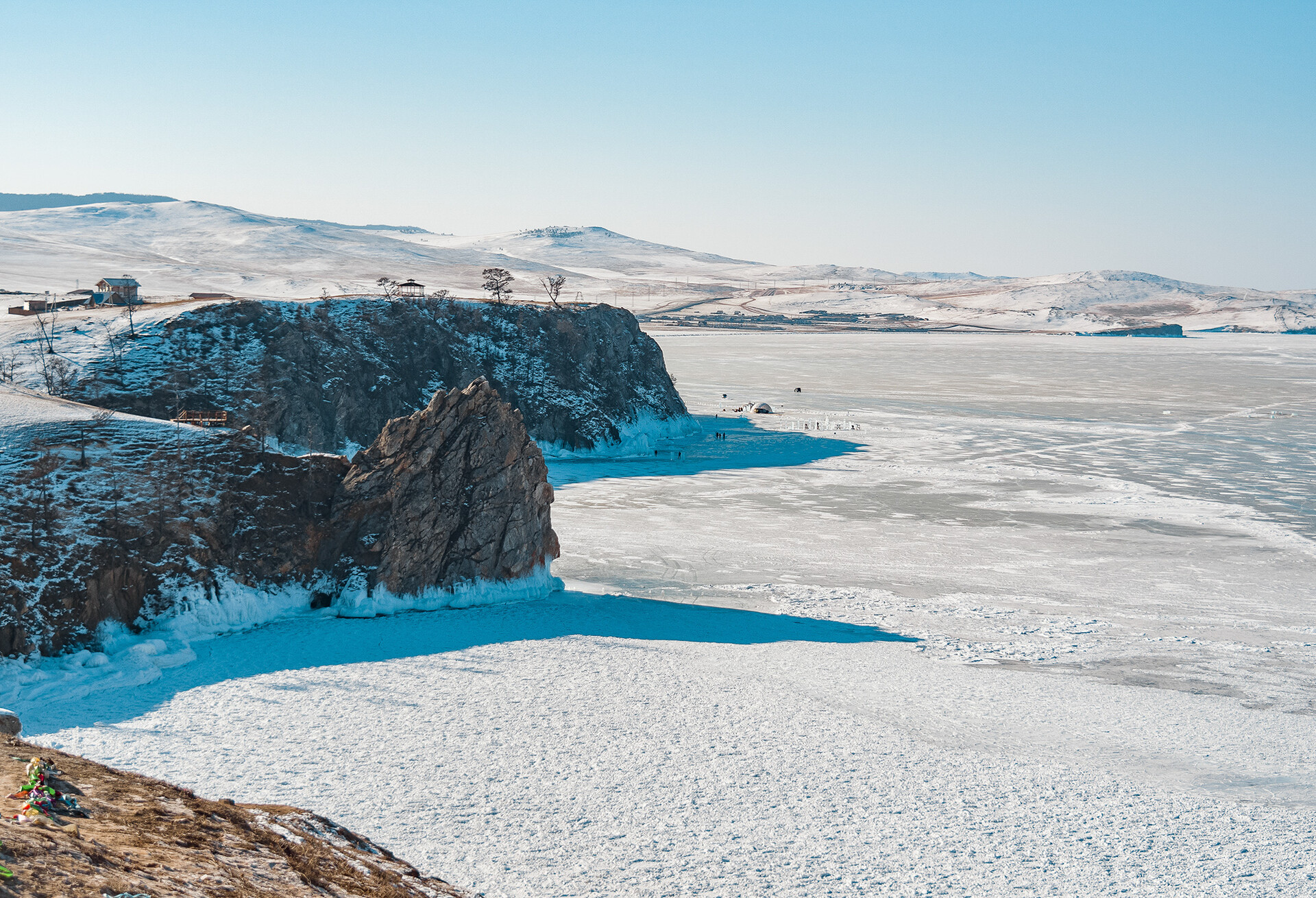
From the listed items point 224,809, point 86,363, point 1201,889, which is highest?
point 86,363

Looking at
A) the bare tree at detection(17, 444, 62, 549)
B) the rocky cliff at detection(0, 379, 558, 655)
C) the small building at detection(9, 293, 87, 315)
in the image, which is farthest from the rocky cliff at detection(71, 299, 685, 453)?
the bare tree at detection(17, 444, 62, 549)

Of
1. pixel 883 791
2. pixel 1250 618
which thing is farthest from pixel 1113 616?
pixel 883 791

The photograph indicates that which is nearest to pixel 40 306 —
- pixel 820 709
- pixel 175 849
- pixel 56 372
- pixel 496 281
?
pixel 56 372

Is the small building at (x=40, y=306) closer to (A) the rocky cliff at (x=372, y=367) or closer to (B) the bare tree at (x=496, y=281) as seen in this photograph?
(A) the rocky cliff at (x=372, y=367)

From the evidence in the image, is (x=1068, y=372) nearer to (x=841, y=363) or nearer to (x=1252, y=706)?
(x=841, y=363)

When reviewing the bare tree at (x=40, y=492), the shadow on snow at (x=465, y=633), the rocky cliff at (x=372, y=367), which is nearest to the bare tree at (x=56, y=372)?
the rocky cliff at (x=372, y=367)

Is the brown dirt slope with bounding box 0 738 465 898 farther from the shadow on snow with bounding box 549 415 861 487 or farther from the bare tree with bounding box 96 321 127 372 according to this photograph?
the bare tree with bounding box 96 321 127 372
